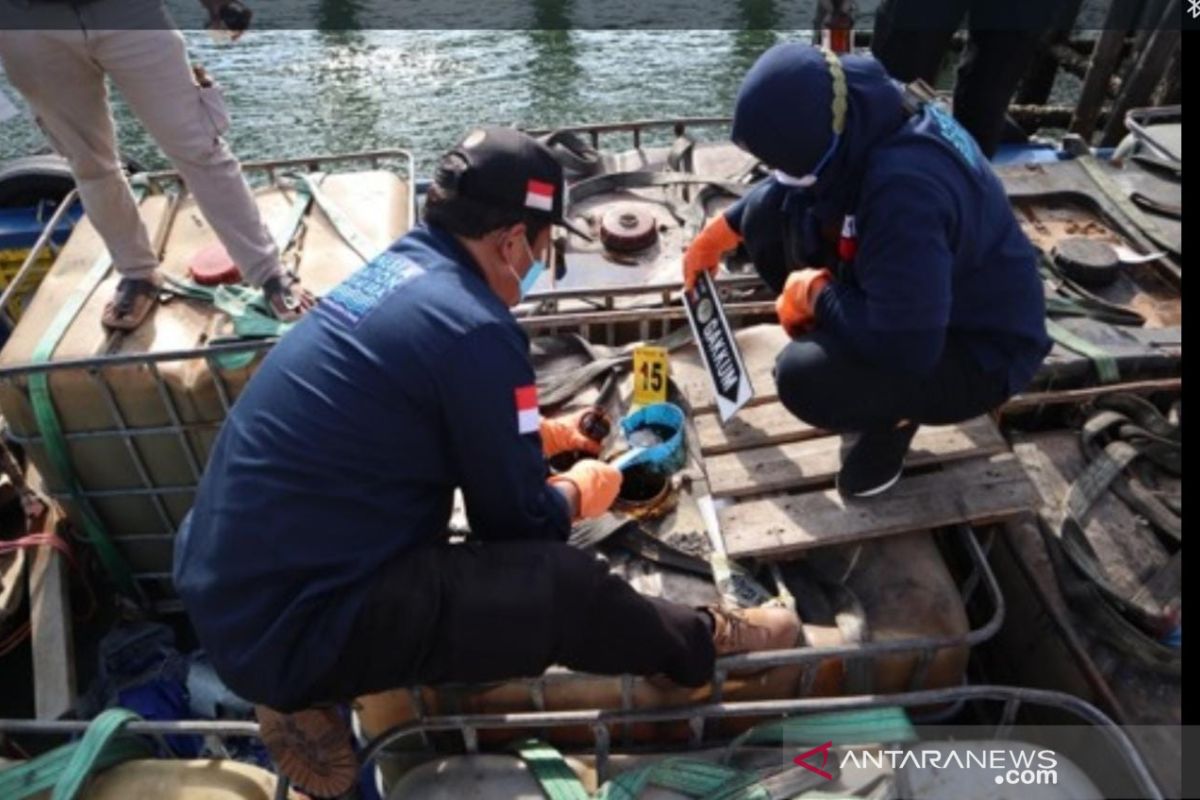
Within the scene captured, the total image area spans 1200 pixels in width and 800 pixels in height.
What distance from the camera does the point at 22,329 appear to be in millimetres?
3971

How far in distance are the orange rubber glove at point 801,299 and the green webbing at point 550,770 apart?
1.65 m

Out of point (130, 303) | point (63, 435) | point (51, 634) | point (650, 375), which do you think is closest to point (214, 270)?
point (130, 303)

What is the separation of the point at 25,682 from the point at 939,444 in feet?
13.8

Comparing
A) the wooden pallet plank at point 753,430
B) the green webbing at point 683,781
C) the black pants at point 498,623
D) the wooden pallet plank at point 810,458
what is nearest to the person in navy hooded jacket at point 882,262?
the wooden pallet plank at point 810,458

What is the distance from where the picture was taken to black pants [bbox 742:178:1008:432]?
3115mm

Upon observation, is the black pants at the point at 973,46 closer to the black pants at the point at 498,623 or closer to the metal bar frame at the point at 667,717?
the metal bar frame at the point at 667,717

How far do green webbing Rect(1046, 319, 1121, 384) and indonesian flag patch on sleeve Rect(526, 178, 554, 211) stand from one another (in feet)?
7.19

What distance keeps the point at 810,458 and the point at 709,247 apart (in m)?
0.94

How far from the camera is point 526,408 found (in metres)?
2.52

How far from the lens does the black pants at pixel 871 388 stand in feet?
10.2

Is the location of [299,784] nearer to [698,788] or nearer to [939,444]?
[698,788]

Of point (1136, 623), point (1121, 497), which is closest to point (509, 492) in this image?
point (1136, 623)

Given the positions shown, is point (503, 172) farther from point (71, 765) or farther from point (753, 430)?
point (71, 765)

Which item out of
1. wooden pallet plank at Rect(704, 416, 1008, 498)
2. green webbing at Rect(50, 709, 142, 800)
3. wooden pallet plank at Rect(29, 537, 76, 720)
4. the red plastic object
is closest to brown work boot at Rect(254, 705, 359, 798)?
green webbing at Rect(50, 709, 142, 800)
